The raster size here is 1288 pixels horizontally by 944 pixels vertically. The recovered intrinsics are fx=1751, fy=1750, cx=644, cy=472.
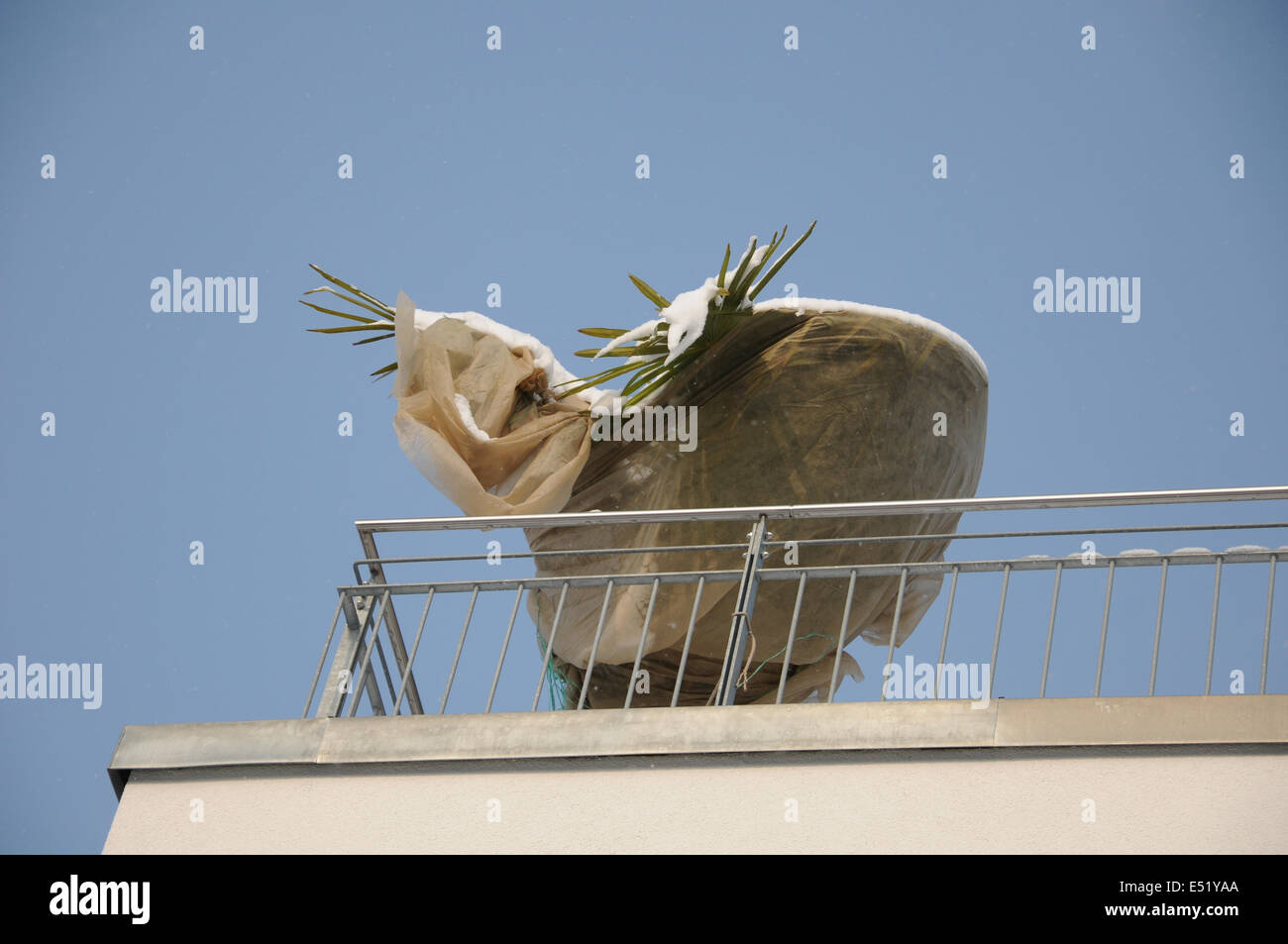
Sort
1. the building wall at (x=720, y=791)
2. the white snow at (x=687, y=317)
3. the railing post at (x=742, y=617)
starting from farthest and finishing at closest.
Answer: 1. the white snow at (x=687, y=317)
2. the railing post at (x=742, y=617)
3. the building wall at (x=720, y=791)

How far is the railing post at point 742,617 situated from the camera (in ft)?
17.9

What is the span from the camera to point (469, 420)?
7.10 meters

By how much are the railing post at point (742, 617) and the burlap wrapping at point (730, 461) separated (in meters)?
1.10

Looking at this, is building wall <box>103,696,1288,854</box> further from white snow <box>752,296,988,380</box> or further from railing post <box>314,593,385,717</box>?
white snow <box>752,296,988,380</box>

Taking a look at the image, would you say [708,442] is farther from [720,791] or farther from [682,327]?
[720,791]

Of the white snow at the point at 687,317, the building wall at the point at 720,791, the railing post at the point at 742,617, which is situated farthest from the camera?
the white snow at the point at 687,317

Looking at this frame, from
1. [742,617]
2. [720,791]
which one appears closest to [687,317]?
[742,617]

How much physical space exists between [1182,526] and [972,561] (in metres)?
0.66

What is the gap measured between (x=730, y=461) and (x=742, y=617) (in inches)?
67.7

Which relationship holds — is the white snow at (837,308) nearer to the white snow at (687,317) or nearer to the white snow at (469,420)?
the white snow at (687,317)

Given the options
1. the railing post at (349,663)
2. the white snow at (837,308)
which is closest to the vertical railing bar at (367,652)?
the railing post at (349,663)

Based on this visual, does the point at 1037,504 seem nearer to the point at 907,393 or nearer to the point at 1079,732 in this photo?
the point at 1079,732
